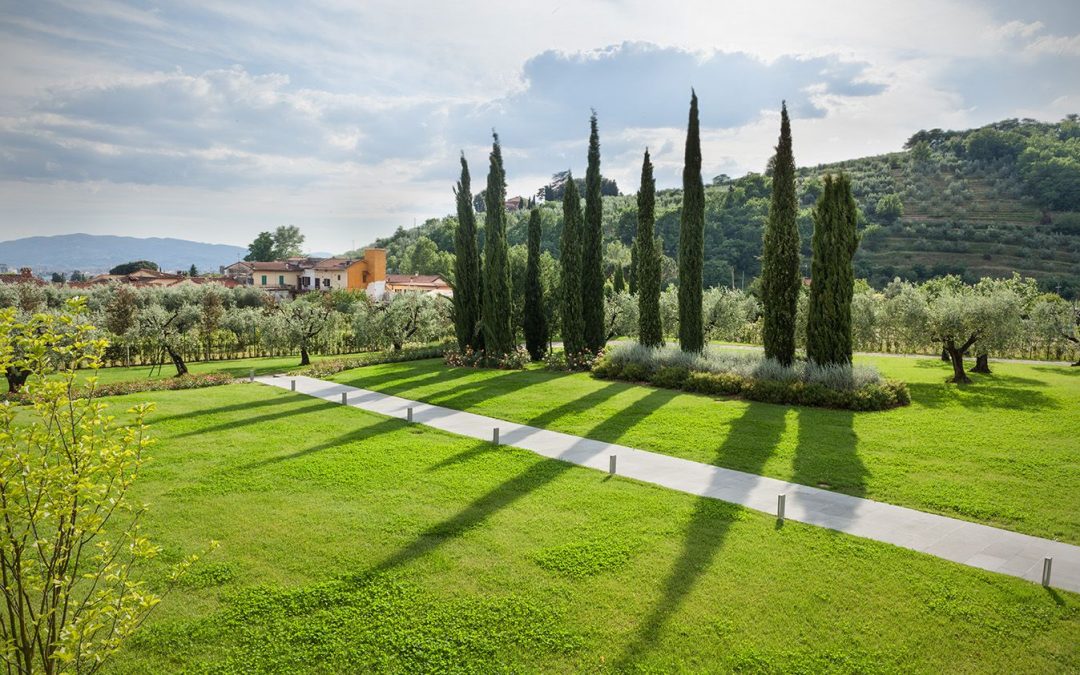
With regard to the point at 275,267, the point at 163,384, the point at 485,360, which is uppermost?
the point at 275,267

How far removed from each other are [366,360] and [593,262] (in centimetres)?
1011

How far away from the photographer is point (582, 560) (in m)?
6.60

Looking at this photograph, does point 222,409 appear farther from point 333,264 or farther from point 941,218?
point 941,218

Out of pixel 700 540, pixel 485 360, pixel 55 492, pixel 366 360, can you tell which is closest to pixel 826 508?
pixel 700 540

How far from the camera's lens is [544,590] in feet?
19.6

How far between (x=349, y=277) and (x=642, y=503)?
194 feet

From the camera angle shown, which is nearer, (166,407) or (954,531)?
(954,531)

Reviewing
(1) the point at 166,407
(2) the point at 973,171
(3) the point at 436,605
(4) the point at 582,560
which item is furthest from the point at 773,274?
(2) the point at 973,171

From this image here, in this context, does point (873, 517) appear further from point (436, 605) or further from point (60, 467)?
point (60, 467)

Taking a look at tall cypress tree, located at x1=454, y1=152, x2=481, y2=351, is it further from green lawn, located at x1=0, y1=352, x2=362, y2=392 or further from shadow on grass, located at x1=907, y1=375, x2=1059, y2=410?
shadow on grass, located at x1=907, y1=375, x2=1059, y2=410

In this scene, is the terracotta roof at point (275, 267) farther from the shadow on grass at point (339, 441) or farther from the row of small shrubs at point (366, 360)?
the shadow on grass at point (339, 441)

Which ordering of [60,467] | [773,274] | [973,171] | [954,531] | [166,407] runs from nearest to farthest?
[60,467] < [954,531] < [166,407] < [773,274] < [973,171]

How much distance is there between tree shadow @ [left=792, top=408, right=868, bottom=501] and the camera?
9.15 meters

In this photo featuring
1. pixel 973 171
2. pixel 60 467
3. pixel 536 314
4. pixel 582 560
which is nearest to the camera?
pixel 60 467
